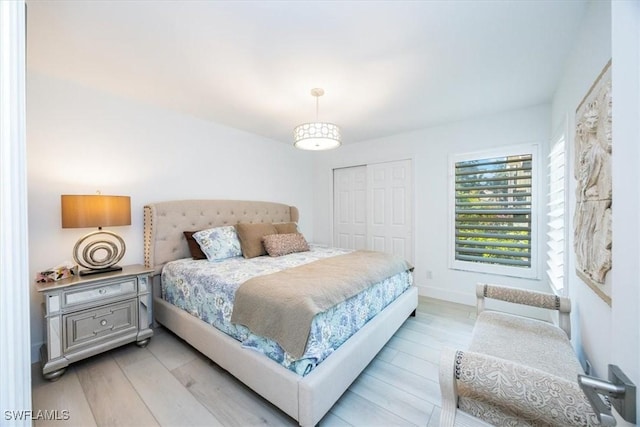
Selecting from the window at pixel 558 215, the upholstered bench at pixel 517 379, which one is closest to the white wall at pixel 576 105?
the upholstered bench at pixel 517 379

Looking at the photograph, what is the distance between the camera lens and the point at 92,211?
6.66ft

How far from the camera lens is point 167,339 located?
94.3 inches

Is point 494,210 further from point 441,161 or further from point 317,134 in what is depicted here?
point 317,134

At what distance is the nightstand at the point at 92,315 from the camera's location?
179 centimetres

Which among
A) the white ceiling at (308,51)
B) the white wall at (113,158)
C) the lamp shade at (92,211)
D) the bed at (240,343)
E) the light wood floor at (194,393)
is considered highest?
Result: the white ceiling at (308,51)

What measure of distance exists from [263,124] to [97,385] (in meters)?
3.03

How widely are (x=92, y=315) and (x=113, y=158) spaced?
149 centimetres

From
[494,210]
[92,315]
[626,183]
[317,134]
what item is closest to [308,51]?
[317,134]

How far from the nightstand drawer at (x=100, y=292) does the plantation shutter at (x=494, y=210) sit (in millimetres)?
3764

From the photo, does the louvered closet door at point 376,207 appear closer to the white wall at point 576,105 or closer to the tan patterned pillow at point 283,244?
the tan patterned pillow at point 283,244

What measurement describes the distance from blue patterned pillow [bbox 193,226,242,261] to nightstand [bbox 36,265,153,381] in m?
0.54

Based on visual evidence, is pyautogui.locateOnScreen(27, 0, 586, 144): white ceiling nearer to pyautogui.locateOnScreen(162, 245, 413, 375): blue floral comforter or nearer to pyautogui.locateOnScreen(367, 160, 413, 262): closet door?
pyautogui.locateOnScreen(367, 160, 413, 262): closet door

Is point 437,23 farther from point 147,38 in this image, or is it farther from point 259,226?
point 259,226

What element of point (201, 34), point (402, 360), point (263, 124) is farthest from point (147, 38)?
point (402, 360)
